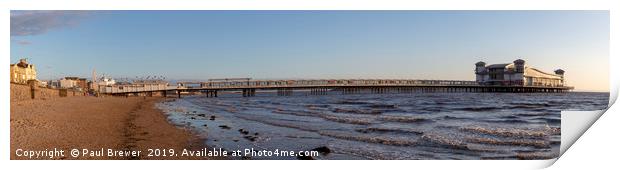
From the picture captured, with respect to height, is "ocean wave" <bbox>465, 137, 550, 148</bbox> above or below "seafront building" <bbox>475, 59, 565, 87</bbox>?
below

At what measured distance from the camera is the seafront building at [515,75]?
14918 millimetres

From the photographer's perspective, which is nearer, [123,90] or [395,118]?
[395,118]

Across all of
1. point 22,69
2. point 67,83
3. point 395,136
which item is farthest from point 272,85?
point 395,136

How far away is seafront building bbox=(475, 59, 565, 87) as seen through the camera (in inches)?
587

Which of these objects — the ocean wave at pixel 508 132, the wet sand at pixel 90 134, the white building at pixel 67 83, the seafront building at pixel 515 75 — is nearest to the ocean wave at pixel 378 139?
the ocean wave at pixel 508 132

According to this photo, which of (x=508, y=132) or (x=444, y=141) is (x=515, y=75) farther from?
(x=444, y=141)

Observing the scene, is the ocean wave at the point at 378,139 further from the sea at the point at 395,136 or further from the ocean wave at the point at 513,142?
the ocean wave at the point at 513,142

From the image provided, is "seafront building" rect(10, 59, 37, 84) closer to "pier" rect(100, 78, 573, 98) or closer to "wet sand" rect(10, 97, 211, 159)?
"wet sand" rect(10, 97, 211, 159)

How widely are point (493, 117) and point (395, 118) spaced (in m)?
2.19

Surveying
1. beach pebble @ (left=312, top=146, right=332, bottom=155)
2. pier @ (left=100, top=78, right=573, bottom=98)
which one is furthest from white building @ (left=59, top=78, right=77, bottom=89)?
beach pebble @ (left=312, top=146, right=332, bottom=155)

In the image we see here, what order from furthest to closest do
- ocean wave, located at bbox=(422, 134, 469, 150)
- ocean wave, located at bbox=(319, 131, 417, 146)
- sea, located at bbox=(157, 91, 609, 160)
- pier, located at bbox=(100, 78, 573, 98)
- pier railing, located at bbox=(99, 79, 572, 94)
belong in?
pier railing, located at bbox=(99, 79, 572, 94) → pier, located at bbox=(100, 78, 573, 98) → ocean wave, located at bbox=(319, 131, 417, 146) → ocean wave, located at bbox=(422, 134, 469, 150) → sea, located at bbox=(157, 91, 609, 160)
